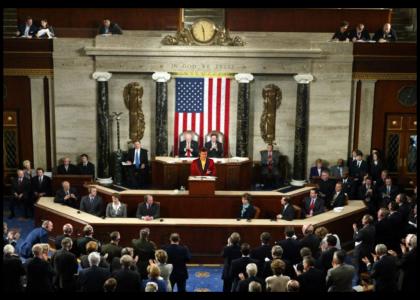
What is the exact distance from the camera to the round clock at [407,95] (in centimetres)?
1836

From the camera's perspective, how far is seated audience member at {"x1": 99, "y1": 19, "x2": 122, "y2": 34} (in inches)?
704

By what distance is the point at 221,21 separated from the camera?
19734 millimetres

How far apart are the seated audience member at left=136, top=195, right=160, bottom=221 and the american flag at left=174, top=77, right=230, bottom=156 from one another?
544 centimetres

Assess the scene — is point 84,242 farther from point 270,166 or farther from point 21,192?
point 270,166

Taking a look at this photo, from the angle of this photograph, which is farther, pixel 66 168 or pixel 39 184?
pixel 66 168

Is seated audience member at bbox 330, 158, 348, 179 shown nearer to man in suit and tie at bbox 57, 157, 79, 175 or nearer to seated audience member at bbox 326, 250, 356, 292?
man in suit and tie at bbox 57, 157, 79, 175

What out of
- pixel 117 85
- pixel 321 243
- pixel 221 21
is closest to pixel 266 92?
pixel 221 21

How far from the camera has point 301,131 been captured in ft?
60.5

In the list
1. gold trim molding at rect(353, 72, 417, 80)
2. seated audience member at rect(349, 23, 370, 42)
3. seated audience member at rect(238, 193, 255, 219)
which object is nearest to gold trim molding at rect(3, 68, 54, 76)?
seated audience member at rect(238, 193, 255, 219)

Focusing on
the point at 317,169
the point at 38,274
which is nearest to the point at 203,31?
the point at 317,169

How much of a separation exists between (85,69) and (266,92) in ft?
18.1

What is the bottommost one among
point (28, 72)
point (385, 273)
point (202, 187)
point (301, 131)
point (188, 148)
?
point (385, 273)

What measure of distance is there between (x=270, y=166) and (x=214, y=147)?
178 centimetres

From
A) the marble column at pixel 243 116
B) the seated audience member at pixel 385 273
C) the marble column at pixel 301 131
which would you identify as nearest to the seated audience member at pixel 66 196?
the marble column at pixel 243 116
